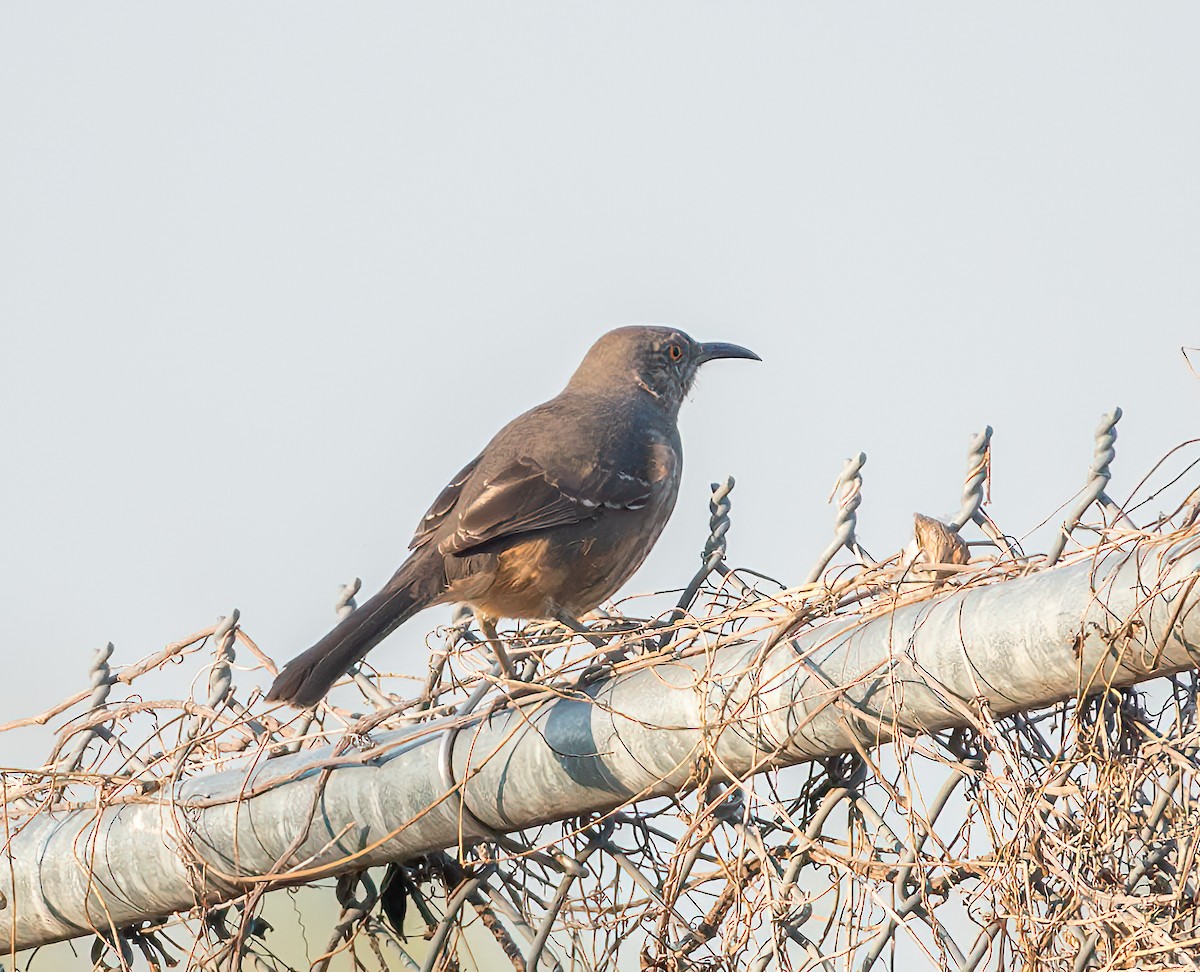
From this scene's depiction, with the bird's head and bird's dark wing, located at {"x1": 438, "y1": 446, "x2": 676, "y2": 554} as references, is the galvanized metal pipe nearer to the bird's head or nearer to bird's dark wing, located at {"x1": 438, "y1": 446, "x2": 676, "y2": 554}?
bird's dark wing, located at {"x1": 438, "y1": 446, "x2": 676, "y2": 554}

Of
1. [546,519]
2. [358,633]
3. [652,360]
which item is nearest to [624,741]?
[358,633]

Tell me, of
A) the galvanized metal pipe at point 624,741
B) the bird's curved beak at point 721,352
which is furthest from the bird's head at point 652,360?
the galvanized metal pipe at point 624,741

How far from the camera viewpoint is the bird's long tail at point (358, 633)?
10.6 feet

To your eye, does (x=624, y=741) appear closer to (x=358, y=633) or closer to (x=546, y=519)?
(x=358, y=633)

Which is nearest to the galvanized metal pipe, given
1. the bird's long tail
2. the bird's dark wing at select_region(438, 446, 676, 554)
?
the bird's long tail

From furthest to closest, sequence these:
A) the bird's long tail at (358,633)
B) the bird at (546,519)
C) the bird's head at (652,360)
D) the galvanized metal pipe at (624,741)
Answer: the bird's head at (652,360) → the bird at (546,519) → the bird's long tail at (358,633) → the galvanized metal pipe at (624,741)

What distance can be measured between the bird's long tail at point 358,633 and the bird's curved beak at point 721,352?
6.78 ft

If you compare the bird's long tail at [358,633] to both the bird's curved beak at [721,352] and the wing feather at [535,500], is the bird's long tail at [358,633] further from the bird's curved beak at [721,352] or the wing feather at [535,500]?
the bird's curved beak at [721,352]

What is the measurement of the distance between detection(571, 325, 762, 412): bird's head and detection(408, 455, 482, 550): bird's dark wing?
45.3 inches

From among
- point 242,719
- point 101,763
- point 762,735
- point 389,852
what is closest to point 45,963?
point 101,763

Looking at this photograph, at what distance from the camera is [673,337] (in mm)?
6008

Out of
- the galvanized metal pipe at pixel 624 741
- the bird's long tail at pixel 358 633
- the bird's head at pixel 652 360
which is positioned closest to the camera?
the galvanized metal pipe at pixel 624 741

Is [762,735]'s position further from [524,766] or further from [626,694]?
[524,766]

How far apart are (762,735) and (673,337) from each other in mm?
3872
